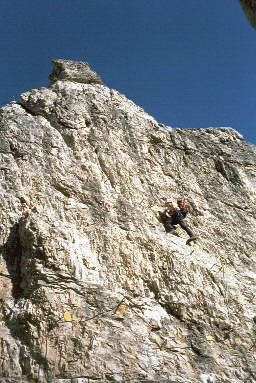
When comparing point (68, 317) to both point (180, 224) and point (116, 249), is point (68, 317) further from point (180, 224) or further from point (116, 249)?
point (180, 224)

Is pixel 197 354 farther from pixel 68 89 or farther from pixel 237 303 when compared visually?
pixel 68 89

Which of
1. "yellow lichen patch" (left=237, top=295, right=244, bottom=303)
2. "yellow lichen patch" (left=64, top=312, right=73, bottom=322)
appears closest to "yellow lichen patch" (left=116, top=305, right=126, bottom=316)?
"yellow lichen patch" (left=64, top=312, right=73, bottom=322)

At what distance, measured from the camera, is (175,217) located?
24422mm

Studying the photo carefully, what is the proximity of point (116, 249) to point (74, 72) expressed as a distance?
1787cm

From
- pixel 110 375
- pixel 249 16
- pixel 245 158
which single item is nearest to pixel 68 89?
pixel 245 158

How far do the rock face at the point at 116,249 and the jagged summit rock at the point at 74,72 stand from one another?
4.58 feet

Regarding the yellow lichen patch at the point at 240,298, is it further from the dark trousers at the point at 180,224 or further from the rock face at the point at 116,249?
the dark trousers at the point at 180,224

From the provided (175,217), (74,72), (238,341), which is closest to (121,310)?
(238,341)

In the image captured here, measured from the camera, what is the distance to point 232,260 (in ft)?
80.8

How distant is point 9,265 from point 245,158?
18.7 m

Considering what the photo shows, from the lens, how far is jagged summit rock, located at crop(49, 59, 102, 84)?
110 feet

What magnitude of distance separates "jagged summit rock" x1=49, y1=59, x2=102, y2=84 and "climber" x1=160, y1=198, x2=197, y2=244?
12980mm

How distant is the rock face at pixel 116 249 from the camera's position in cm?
1686

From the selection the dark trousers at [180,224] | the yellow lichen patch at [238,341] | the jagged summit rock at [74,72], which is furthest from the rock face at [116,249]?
the jagged summit rock at [74,72]
